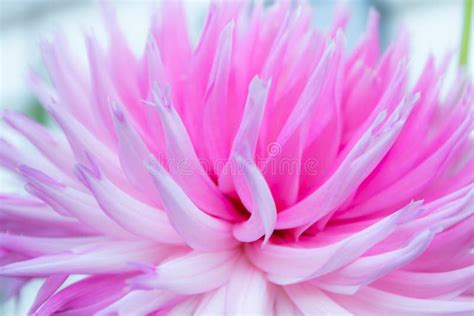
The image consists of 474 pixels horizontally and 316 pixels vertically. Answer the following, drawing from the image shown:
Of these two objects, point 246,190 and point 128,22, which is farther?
point 128,22

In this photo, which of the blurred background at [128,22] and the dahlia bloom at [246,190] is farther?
the blurred background at [128,22]

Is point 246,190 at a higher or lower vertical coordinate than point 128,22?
lower

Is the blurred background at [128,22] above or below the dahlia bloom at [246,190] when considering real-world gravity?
above

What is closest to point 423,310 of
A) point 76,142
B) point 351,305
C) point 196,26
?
point 351,305

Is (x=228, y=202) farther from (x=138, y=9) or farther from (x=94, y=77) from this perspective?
(x=138, y=9)

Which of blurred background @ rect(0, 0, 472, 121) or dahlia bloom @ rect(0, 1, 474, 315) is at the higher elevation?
blurred background @ rect(0, 0, 472, 121)

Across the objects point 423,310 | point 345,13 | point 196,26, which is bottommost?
point 423,310

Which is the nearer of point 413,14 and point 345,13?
point 345,13

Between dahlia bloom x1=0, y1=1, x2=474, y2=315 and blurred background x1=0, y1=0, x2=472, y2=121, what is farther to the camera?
blurred background x1=0, y1=0, x2=472, y2=121
